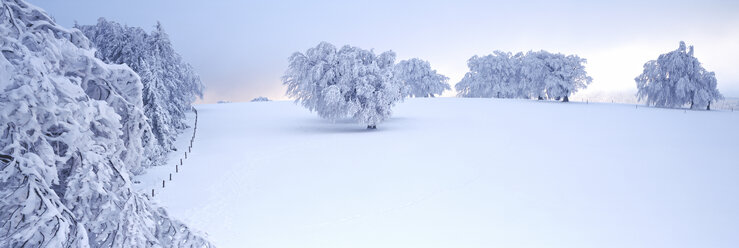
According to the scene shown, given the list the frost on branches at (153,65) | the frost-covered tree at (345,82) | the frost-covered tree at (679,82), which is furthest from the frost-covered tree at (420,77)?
the frost on branches at (153,65)

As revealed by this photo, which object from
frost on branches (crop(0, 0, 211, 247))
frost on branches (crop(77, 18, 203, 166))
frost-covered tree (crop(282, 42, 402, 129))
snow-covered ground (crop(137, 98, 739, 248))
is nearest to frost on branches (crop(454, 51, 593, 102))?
snow-covered ground (crop(137, 98, 739, 248))

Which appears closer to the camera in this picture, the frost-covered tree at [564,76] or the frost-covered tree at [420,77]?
the frost-covered tree at [564,76]

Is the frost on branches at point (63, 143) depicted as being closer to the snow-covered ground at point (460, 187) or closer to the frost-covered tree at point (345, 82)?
the snow-covered ground at point (460, 187)

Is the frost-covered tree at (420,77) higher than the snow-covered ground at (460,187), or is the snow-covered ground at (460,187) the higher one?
the frost-covered tree at (420,77)

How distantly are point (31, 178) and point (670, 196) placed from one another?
21417 mm

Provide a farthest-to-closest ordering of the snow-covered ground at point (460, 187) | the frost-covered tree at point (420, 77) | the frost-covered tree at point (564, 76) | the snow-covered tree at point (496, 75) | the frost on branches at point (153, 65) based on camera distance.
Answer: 1. the frost-covered tree at point (420, 77)
2. the snow-covered tree at point (496, 75)
3. the frost-covered tree at point (564, 76)
4. the frost on branches at point (153, 65)
5. the snow-covered ground at point (460, 187)

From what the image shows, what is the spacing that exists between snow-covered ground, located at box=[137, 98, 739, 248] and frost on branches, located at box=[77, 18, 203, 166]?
2003 millimetres

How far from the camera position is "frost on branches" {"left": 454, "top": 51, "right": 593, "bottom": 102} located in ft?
225

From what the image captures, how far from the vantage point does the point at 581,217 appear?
1598 centimetres

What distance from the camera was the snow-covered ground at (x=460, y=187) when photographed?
1447 cm

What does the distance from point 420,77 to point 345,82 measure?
5337 centimetres

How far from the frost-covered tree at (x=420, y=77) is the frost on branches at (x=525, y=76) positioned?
268 inches

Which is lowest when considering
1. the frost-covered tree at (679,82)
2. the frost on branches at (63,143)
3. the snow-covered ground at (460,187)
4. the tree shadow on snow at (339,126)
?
the snow-covered ground at (460,187)

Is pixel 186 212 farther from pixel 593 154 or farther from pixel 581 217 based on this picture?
pixel 593 154
